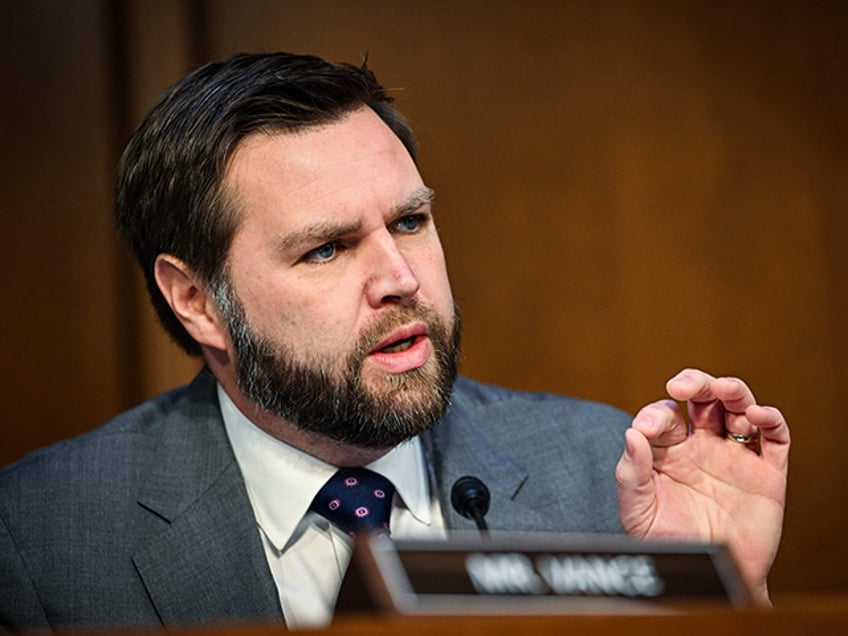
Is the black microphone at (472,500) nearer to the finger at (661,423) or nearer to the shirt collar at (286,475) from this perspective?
the shirt collar at (286,475)

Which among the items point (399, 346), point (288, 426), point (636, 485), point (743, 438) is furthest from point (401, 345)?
point (743, 438)

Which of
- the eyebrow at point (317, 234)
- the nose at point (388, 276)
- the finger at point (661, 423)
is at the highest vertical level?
the eyebrow at point (317, 234)

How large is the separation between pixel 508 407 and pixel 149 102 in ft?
3.18

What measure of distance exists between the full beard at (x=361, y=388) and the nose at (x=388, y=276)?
0.08ft

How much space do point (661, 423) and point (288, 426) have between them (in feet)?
1.90

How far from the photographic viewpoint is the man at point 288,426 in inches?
65.5

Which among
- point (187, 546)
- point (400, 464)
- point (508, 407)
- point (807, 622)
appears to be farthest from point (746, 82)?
point (807, 622)

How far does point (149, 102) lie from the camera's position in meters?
2.42

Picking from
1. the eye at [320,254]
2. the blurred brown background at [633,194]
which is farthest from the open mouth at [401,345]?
the blurred brown background at [633,194]

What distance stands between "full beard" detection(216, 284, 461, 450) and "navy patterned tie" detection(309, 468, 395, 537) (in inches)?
2.8

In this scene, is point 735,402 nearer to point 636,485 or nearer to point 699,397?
point 699,397

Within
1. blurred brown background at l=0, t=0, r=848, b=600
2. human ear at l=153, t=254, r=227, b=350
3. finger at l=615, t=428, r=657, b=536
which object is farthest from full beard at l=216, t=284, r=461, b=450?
blurred brown background at l=0, t=0, r=848, b=600

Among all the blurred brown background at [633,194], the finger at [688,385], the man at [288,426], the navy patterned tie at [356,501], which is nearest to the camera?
the finger at [688,385]

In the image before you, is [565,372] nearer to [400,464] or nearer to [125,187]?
[400,464]
